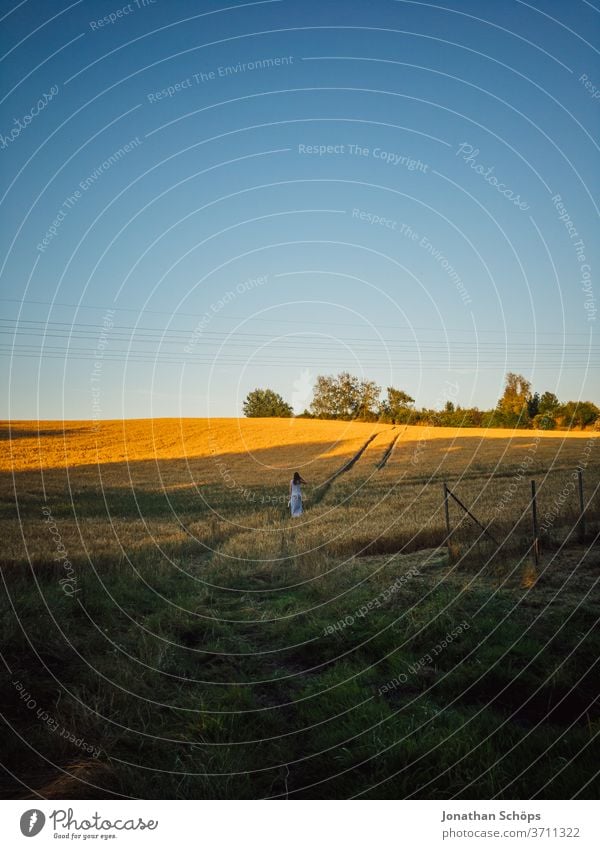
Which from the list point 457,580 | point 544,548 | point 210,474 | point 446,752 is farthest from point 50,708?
point 210,474

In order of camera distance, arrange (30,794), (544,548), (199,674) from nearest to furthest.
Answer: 1. (30,794)
2. (199,674)
3. (544,548)

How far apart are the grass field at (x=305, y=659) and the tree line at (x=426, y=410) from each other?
79.8 feet

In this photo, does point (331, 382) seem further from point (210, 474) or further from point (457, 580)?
point (457, 580)

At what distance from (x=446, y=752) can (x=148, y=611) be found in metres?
5.89

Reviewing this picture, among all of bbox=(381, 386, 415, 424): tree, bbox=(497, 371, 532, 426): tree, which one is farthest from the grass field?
bbox=(381, 386, 415, 424): tree

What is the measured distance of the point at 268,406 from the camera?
64.1 metres

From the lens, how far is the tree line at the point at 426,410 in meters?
37.4

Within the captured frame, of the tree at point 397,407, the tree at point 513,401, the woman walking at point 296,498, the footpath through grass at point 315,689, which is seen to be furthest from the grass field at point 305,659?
the tree at point 397,407

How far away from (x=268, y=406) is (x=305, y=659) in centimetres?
5782

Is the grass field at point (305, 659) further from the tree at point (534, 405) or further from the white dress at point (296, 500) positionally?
the tree at point (534, 405)

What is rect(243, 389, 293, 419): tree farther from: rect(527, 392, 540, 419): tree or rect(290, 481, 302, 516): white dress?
rect(290, 481, 302, 516): white dress

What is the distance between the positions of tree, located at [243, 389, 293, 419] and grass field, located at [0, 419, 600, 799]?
149 feet
